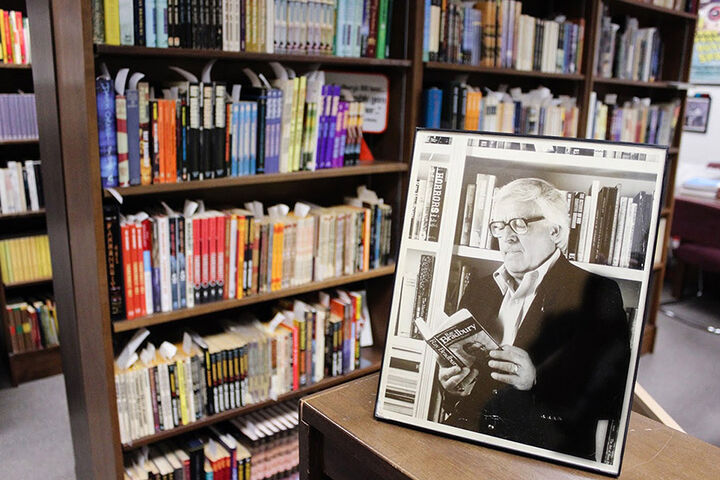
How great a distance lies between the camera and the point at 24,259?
3.10 meters

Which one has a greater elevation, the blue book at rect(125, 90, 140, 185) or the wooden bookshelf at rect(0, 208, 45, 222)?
the blue book at rect(125, 90, 140, 185)

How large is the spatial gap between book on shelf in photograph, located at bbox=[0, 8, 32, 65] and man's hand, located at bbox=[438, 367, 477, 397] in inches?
116

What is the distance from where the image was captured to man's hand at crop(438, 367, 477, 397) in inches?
31.9

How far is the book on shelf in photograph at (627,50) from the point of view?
3.02 metres

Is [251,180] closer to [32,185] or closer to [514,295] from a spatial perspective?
[514,295]

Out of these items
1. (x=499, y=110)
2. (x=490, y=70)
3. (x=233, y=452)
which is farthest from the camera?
(x=499, y=110)

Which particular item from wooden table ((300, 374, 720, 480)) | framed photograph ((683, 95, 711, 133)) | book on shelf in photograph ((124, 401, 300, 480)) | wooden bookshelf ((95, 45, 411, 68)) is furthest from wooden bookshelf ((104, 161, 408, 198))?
framed photograph ((683, 95, 711, 133))

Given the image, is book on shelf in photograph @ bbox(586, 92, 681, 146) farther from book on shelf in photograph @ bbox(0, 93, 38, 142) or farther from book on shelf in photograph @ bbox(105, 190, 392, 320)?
book on shelf in photograph @ bbox(0, 93, 38, 142)

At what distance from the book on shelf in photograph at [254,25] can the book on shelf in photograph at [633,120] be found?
143cm

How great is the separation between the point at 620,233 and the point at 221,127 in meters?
1.36

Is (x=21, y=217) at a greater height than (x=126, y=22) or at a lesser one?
lesser

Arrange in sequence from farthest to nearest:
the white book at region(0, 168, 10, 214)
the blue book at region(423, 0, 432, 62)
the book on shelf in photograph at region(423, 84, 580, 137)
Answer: the white book at region(0, 168, 10, 214), the book on shelf in photograph at region(423, 84, 580, 137), the blue book at region(423, 0, 432, 62)

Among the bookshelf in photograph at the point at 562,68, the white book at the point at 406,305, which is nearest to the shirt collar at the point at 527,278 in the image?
the white book at the point at 406,305

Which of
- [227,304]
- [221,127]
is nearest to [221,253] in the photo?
[227,304]
